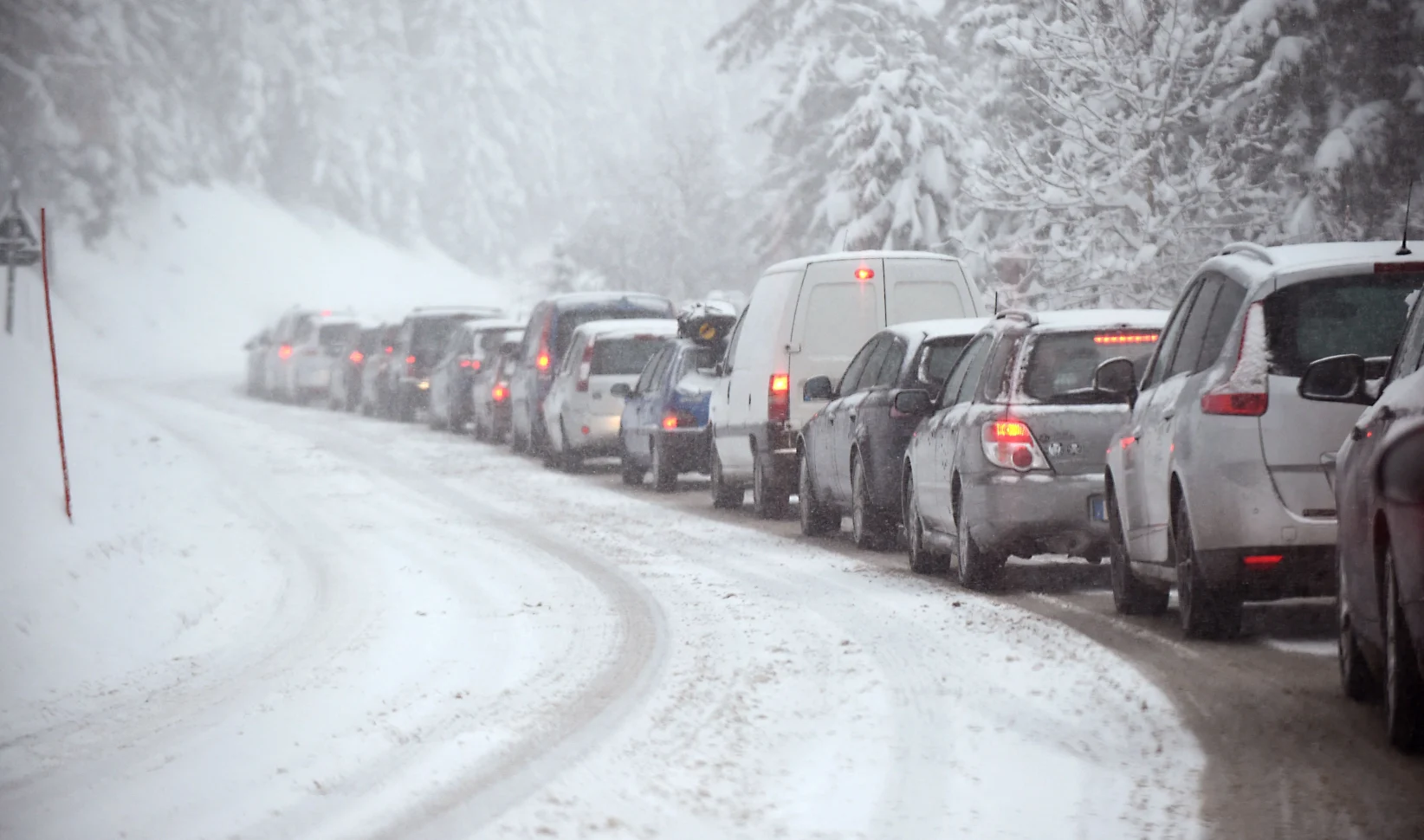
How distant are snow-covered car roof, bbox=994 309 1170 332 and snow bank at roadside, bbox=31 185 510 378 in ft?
194

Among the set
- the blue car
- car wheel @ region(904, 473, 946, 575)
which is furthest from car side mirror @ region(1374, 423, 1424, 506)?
the blue car

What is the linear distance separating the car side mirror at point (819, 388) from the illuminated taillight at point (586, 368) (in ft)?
30.0

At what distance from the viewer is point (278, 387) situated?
4712 cm

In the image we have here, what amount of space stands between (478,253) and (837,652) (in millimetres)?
103420

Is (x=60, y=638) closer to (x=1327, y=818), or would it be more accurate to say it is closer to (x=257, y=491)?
(x=1327, y=818)

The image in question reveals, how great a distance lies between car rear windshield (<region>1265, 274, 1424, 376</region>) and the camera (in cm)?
913

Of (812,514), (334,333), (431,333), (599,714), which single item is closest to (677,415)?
(812,514)

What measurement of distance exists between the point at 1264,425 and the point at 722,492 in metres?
10.8

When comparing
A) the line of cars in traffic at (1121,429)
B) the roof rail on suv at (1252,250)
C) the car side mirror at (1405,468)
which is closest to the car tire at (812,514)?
the line of cars in traffic at (1121,429)

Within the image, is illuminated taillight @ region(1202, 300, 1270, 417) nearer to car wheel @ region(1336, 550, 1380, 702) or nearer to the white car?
car wheel @ region(1336, 550, 1380, 702)

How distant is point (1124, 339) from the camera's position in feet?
40.7

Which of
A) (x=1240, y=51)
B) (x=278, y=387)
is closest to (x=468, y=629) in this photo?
(x=1240, y=51)

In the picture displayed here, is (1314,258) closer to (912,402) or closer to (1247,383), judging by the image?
(1247,383)

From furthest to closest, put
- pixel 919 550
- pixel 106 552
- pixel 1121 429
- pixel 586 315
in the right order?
pixel 586 315 → pixel 106 552 → pixel 919 550 → pixel 1121 429
